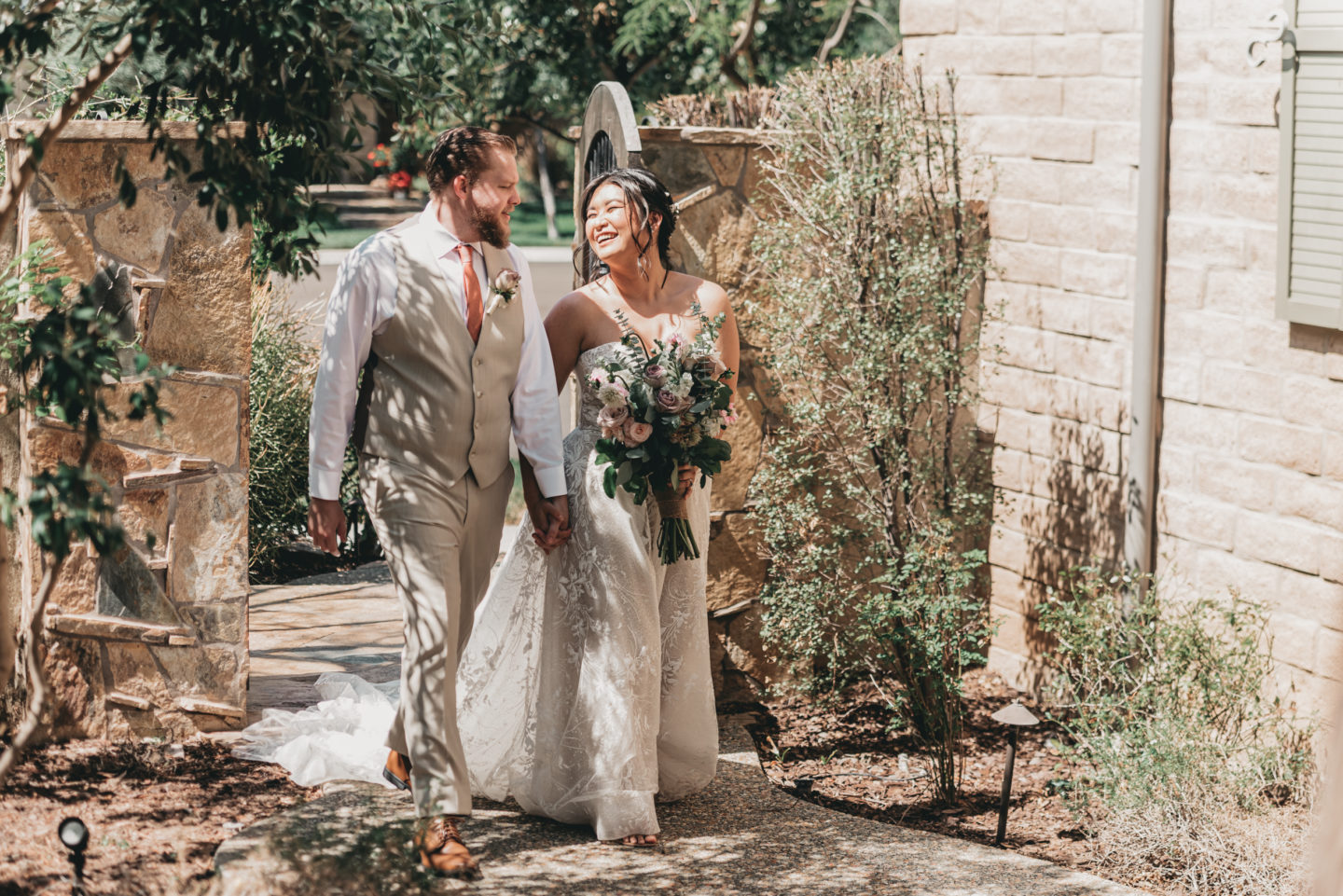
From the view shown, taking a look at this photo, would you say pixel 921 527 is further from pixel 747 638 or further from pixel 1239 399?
pixel 1239 399

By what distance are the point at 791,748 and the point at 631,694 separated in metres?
1.34

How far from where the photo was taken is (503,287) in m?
4.25

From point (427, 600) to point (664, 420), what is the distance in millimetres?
927

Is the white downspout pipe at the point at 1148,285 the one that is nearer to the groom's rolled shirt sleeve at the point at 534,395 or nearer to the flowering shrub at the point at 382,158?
the groom's rolled shirt sleeve at the point at 534,395

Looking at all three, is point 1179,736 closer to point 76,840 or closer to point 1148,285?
point 1148,285

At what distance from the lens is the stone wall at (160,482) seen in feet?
15.6

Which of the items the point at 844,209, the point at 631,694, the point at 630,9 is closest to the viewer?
the point at 631,694

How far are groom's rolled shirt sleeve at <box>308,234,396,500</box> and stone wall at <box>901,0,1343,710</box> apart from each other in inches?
118

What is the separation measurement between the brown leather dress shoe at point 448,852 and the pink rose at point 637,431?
1254mm

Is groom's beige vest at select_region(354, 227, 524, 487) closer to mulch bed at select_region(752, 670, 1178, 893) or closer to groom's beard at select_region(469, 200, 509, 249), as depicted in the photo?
groom's beard at select_region(469, 200, 509, 249)

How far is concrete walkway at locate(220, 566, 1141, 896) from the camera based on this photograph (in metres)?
3.55

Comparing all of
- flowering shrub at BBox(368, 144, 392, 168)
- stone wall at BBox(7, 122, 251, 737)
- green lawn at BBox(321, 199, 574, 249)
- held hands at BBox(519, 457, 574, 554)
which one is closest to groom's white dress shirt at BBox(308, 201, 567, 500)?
held hands at BBox(519, 457, 574, 554)

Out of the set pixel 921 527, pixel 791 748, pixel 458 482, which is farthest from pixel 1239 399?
pixel 458 482

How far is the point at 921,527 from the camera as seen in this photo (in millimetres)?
5824
